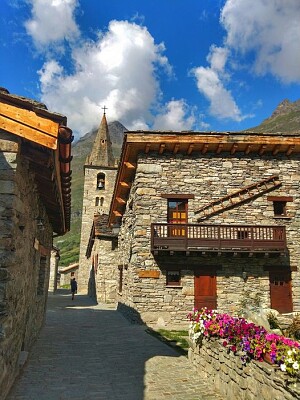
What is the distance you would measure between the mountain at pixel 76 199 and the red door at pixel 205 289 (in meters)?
20.3

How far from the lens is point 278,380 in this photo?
3.86 m

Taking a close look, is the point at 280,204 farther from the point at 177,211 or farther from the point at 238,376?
the point at 238,376

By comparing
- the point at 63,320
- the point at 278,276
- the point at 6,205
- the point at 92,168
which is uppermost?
the point at 92,168

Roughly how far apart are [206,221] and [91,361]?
7656 millimetres

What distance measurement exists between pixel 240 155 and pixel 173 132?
3162mm

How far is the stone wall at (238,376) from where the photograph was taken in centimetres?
382

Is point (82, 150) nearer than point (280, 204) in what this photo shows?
No

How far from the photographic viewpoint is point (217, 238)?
12719 millimetres

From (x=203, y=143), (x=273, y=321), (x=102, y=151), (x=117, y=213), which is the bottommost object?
(x=273, y=321)

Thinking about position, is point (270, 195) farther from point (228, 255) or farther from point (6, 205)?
point (6, 205)

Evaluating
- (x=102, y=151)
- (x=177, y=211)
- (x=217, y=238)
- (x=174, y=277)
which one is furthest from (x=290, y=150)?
(x=102, y=151)

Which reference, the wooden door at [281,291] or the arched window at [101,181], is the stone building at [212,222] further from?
the arched window at [101,181]

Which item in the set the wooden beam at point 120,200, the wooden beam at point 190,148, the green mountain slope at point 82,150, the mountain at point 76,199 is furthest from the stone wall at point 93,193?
the wooden beam at point 190,148

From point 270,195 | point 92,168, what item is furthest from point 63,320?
point 92,168
